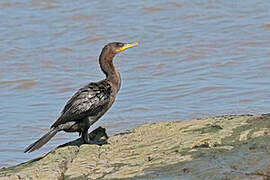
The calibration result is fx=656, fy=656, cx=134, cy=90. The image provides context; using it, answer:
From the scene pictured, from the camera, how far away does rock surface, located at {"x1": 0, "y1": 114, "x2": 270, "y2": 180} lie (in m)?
4.47

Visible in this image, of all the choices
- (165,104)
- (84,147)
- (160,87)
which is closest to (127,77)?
(160,87)

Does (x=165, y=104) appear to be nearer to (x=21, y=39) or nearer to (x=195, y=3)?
(x=21, y=39)

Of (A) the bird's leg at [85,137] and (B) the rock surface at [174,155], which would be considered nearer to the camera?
(B) the rock surface at [174,155]

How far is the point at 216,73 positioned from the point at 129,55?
7.46 ft

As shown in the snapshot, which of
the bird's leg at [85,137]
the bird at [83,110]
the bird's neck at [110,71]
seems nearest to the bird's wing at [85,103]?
the bird at [83,110]

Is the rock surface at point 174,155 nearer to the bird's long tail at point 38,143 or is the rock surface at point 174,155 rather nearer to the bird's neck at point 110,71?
the bird's long tail at point 38,143

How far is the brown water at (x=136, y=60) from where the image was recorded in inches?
359

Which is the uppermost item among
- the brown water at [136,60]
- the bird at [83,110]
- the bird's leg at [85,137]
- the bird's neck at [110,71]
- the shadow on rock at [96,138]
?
the bird's neck at [110,71]

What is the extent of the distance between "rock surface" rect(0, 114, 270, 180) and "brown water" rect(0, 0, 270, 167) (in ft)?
7.91

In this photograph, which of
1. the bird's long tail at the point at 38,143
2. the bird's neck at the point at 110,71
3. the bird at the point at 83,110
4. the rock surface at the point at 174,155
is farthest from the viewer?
the bird's neck at the point at 110,71

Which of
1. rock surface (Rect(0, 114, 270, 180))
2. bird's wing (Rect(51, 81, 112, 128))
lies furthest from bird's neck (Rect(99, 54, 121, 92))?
rock surface (Rect(0, 114, 270, 180))

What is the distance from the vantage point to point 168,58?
11.9 m

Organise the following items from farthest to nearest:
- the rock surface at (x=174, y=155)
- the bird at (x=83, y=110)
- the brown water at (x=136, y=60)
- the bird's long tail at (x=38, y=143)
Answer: the brown water at (x=136, y=60)
the bird at (x=83, y=110)
the bird's long tail at (x=38, y=143)
the rock surface at (x=174, y=155)

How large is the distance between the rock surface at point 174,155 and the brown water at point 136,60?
2.41m
